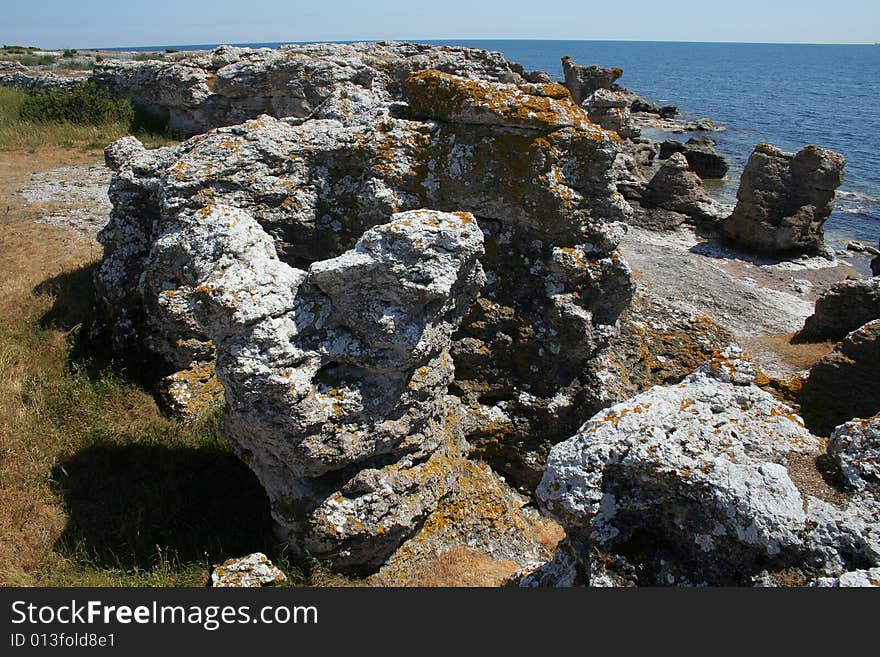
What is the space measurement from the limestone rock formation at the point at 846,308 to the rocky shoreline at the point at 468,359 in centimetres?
898

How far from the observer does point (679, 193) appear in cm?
2958

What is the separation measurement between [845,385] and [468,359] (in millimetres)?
4654

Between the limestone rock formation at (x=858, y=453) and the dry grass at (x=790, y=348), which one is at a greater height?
the limestone rock formation at (x=858, y=453)

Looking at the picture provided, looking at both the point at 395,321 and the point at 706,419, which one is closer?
the point at 706,419

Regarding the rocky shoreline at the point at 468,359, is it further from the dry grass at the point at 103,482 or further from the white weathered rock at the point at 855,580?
the dry grass at the point at 103,482

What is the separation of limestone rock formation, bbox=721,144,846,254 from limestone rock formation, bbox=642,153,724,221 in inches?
81.3

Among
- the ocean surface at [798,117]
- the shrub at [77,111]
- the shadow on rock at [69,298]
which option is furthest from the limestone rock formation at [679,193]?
the shadow on rock at [69,298]

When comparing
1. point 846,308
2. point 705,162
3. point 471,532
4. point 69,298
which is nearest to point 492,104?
point 471,532

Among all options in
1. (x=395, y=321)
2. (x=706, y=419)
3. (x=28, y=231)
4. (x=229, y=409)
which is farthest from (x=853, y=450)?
(x=28, y=231)

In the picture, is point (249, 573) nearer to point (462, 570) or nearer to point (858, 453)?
point (462, 570)

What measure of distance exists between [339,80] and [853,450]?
801 inches

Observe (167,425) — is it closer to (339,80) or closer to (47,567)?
(47,567)

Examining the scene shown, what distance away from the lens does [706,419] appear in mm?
4191

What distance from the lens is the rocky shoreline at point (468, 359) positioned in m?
3.91
